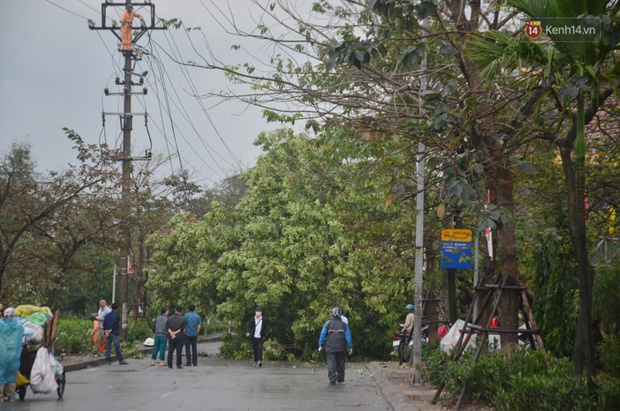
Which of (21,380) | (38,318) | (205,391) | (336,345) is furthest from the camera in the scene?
(336,345)

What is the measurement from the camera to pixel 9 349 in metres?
15.0

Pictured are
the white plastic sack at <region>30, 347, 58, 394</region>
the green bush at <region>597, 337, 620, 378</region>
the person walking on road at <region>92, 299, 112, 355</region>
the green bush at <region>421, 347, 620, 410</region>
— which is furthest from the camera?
the person walking on road at <region>92, 299, 112, 355</region>

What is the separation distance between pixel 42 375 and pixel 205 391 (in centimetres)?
361

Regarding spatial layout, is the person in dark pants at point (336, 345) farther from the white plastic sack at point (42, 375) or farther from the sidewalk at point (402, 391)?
the white plastic sack at point (42, 375)

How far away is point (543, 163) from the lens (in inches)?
699

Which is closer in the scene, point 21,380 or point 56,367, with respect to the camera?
point 21,380

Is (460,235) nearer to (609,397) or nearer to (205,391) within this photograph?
(205,391)

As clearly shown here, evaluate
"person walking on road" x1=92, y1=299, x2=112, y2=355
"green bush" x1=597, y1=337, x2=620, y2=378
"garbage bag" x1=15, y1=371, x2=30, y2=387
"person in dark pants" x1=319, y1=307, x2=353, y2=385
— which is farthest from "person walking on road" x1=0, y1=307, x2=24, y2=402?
"person walking on road" x1=92, y1=299, x2=112, y2=355

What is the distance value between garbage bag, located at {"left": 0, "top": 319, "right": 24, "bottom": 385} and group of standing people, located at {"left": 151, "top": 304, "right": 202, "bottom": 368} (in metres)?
12.0

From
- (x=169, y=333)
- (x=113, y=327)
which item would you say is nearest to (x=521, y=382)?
(x=169, y=333)

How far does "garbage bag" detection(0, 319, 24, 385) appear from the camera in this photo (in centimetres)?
1490

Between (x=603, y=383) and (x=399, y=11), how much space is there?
16.2ft

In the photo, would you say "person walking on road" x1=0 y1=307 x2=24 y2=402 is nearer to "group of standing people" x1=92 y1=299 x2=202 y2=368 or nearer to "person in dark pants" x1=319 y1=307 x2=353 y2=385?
"person in dark pants" x1=319 y1=307 x2=353 y2=385

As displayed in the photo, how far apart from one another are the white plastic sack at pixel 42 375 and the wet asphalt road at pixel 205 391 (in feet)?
0.83
